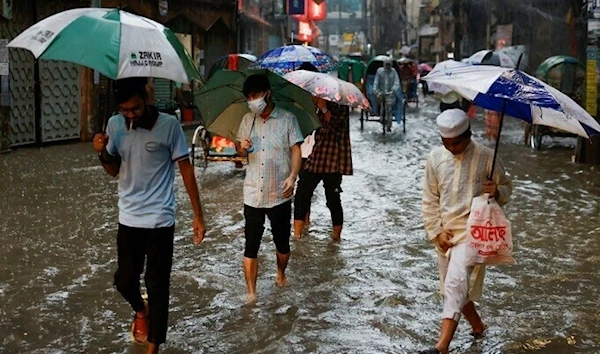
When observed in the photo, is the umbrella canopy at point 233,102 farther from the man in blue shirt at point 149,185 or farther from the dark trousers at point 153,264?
the dark trousers at point 153,264

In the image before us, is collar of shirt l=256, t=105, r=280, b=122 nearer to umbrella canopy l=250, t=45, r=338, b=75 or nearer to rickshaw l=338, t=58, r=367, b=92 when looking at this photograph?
umbrella canopy l=250, t=45, r=338, b=75

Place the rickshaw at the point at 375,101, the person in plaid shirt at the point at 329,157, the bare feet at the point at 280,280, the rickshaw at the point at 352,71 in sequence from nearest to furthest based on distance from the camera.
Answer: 1. the bare feet at the point at 280,280
2. the person in plaid shirt at the point at 329,157
3. the rickshaw at the point at 375,101
4. the rickshaw at the point at 352,71

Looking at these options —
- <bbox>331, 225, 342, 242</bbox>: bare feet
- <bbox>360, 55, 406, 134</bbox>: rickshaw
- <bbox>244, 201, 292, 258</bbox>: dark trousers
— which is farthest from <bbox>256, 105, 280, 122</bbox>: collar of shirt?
<bbox>360, 55, 406, 134</bbox>: rickshaw

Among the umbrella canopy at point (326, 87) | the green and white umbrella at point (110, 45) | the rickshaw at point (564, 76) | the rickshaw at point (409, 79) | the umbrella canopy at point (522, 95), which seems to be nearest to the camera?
the green and white umbrella at point (110, 45)

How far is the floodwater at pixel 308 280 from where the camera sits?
18.7ft

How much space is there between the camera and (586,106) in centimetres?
1458

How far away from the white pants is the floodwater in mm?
582

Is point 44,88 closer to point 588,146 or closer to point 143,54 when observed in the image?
point 588,146

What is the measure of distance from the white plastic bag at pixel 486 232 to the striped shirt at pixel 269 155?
186cm

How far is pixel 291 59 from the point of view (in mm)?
9781

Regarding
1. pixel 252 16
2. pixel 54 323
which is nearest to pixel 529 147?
pixel 54 323

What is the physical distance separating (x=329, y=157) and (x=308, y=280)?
1.73 m

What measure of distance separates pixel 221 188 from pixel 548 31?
20349mm

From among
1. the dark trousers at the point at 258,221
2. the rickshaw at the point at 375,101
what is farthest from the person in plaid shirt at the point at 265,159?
the rickshaw at the point at 375,101
